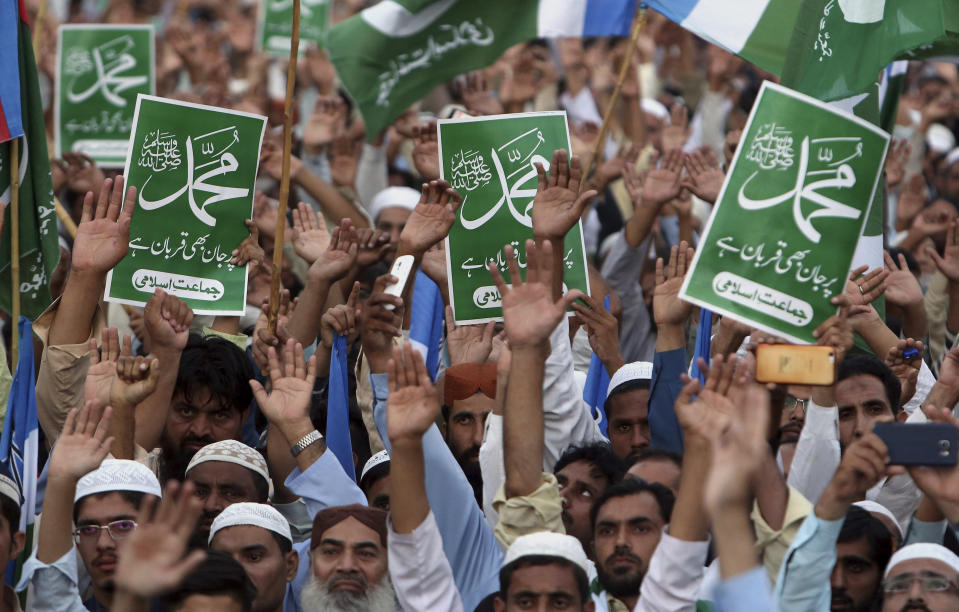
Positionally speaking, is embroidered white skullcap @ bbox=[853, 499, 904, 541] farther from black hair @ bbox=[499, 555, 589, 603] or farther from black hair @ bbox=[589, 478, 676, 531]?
black hair @ bbox=[499, 555, 589, 603]

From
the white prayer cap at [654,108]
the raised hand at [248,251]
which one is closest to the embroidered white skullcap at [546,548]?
the raised hand at [248,251]

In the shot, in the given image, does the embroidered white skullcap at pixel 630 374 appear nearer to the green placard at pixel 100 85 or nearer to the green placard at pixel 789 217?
the green placard at pixel 789 217

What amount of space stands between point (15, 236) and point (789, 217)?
3.00 m

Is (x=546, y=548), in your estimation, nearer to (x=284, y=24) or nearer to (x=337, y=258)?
(x=337, y=258)

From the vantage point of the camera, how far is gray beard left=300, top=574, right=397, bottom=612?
16.1 feet

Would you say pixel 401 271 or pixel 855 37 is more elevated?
pixel 855 37

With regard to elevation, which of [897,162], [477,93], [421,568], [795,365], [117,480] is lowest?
[117,480]

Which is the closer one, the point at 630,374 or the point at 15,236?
the point at 15,236

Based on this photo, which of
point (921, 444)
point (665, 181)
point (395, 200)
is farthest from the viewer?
point (395, 200)

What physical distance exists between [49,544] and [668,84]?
8.87m

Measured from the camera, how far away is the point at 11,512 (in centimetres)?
479

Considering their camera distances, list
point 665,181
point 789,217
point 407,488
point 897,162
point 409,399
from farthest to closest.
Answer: point 897,162 → point 665,181 → point 789,217 → point 409,399 → point 407,488

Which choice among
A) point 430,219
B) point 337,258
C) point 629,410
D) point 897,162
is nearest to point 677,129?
point 897,162

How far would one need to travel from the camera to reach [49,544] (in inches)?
178
